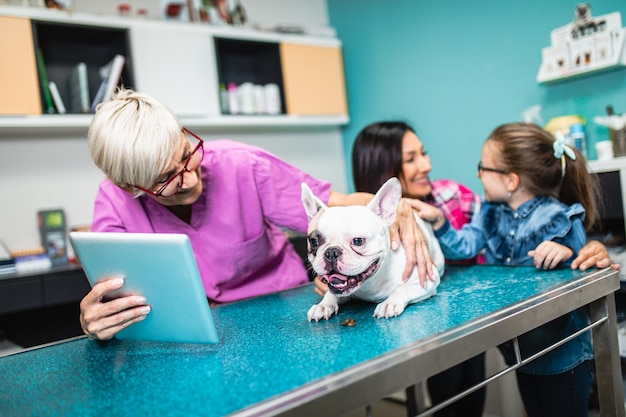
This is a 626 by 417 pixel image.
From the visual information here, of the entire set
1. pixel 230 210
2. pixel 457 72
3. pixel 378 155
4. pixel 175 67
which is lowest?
pixel 230 210

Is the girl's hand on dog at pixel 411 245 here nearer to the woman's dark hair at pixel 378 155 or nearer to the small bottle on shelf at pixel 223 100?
the woman's dark hair at pixel 378 155

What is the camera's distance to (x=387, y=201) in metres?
1.01

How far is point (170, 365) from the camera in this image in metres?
0.83

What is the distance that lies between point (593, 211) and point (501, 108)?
1.15 metres

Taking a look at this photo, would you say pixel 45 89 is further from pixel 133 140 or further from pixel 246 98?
pixel 133 140

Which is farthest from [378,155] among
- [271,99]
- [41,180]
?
[41,180]

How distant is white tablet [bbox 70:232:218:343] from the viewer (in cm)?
82

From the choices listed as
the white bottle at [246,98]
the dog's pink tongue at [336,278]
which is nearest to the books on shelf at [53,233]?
the white bottle at [246,98]

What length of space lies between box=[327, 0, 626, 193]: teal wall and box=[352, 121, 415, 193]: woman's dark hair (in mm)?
865

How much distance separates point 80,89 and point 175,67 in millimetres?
472

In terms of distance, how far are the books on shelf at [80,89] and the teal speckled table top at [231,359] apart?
1.59 m

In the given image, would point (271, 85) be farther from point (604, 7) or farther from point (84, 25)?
point (604, 7)

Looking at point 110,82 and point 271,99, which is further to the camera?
point 271,99

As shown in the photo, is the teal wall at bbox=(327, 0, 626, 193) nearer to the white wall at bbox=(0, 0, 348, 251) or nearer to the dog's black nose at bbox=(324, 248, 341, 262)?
the white wall at bbox=(0, 0, 348, 251)
